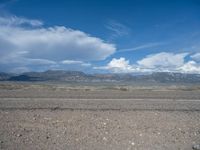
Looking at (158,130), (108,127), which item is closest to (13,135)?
(108,127)

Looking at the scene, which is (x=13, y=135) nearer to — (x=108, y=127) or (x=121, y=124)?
(x=108, y=127)

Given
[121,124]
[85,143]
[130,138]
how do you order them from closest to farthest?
[85,143] → [130,138] → [121,124]

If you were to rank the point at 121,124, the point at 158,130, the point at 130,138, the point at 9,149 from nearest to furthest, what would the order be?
the point at 9,149
the point at 130,138
the point at 158,130
the point at 121,124

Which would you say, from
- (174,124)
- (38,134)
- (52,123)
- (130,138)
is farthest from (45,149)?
(174,124)

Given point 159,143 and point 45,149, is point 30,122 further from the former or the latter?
point 159,143

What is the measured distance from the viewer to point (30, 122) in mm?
11750

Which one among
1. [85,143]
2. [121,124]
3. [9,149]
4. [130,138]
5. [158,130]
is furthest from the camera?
[121,124]

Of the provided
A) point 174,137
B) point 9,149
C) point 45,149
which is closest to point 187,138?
point 174,137

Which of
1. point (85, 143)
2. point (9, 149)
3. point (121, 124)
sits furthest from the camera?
point (121, 124)

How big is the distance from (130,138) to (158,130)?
184 cm

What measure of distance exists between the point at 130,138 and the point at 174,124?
12.0 ft

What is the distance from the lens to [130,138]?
9148 mm

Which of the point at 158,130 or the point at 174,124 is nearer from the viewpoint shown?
the point at 158,130

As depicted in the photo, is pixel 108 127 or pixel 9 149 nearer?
pixel 9 149
